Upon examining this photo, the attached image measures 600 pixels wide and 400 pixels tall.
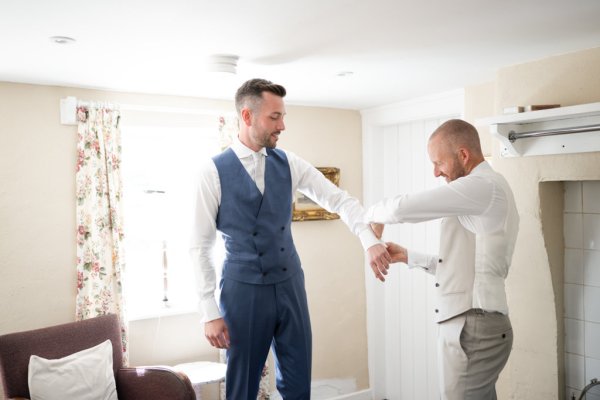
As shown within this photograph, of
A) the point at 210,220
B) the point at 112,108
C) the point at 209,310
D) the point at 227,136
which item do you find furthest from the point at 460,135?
the point at 112,108

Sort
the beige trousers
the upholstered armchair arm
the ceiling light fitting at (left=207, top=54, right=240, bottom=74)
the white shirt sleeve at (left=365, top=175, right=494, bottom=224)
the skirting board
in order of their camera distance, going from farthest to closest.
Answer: the skirting board → the upholstered armchair arm → the ceiling light fitting at (left=207, top=54, right=240, bottom=74) → the beige trousers → the white shirt sleeve at (left=365, top=175, right=494, bottom=224)

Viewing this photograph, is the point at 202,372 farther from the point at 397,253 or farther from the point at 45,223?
the point at 397,253

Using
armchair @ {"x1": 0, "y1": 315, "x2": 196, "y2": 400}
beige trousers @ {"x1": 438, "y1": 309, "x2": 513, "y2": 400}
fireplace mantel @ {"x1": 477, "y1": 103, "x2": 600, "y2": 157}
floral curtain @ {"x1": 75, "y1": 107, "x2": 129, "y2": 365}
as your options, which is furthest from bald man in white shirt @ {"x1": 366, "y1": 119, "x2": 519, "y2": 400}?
floral curtain @ {"x1": 75, "y1": 107, "x2": 129, "y2": 365}

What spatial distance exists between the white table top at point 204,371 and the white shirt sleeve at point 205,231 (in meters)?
1.42

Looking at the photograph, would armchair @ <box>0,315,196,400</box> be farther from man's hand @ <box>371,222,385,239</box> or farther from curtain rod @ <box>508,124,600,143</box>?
curtain rod @ <box>508,124,600,143</box>

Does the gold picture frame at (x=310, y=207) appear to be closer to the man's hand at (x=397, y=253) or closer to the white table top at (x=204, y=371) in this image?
the white table top at (x=204, y=371)

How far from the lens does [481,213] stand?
2082mm

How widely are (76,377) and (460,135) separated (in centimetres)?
248

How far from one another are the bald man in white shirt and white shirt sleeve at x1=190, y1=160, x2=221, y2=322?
68 cm

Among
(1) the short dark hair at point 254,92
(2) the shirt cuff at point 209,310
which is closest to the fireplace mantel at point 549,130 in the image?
(1) the short dark hair at point 254,92

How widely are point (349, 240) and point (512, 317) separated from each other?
6.01 feet

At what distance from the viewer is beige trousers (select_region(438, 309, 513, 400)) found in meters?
2.13

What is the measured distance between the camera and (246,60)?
2.83 meters

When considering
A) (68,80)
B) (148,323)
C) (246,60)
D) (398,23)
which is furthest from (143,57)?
(148,323)
